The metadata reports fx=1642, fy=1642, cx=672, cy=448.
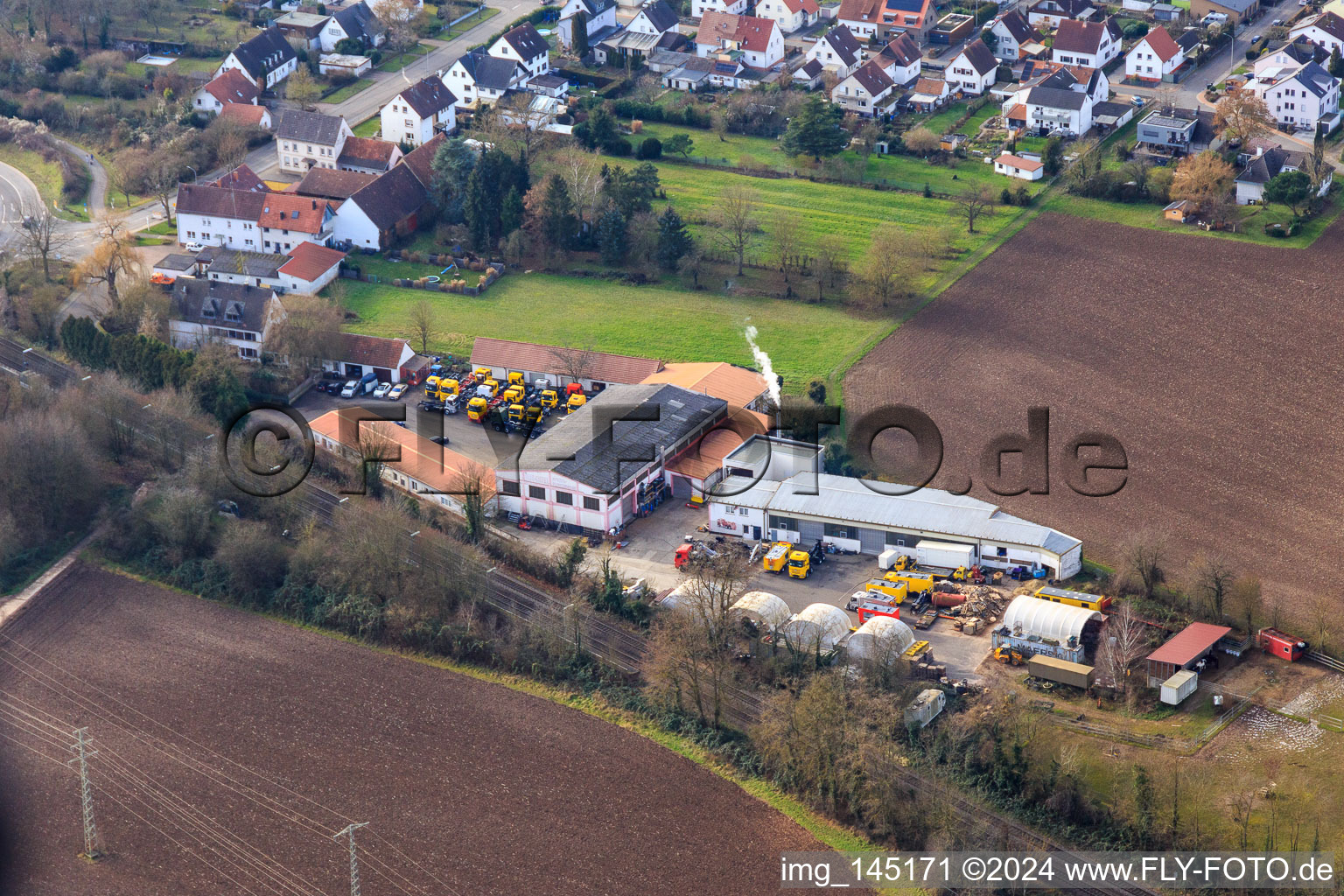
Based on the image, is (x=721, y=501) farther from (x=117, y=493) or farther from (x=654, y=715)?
(x=117, y=493)

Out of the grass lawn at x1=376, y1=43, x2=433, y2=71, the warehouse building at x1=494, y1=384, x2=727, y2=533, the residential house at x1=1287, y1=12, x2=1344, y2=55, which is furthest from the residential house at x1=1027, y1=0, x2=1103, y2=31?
the warehouse building at x1=494, y1=384, x2=727, y2=533

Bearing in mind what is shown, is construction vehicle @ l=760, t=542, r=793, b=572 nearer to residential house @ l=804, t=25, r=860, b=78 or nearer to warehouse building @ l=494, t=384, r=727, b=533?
warehouse building @ l=494, t=384, r=727, b=533

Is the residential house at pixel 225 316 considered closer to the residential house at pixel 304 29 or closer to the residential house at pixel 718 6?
the residential house at pixel 304 29

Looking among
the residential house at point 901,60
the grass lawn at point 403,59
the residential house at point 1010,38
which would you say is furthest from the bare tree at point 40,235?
the residential house at point 1010,38

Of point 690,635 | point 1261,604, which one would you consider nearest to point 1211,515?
point 1261,604

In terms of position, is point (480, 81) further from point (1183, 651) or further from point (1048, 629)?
point (1183, 651)
